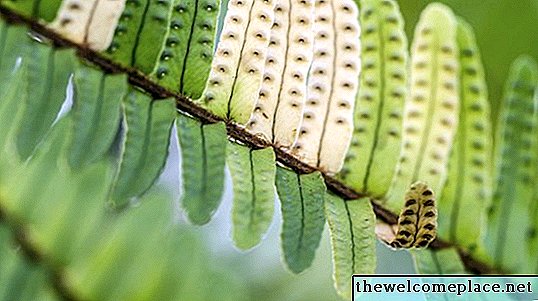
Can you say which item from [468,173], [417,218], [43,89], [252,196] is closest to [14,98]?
[43,89]

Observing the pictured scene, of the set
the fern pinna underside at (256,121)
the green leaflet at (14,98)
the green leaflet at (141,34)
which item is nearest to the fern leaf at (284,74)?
the fern pinna underside at (256,121)

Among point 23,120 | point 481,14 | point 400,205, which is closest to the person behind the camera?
point 23,120

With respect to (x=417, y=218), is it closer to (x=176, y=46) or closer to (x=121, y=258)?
(x=176, y=46)

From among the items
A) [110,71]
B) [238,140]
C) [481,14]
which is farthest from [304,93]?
[481,14]

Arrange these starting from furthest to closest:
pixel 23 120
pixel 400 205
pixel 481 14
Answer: pixel 481 14 → pixel 400 205 → pixel 23 120

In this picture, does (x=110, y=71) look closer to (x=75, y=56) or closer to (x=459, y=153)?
(x=75, y=56)
